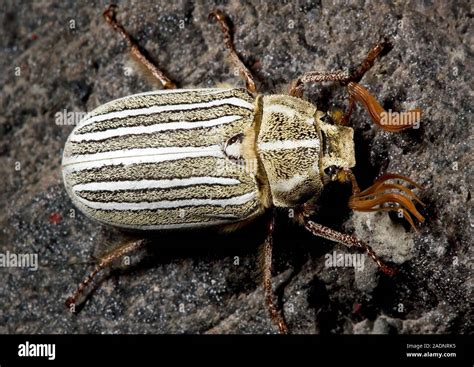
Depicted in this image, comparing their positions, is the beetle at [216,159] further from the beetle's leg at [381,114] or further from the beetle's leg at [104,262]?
the beetle's leg at [104,262]

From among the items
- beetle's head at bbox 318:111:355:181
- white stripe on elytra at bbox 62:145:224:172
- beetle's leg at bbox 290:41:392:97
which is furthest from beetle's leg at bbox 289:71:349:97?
white stripe on elytra at bbox 62:145:224:172

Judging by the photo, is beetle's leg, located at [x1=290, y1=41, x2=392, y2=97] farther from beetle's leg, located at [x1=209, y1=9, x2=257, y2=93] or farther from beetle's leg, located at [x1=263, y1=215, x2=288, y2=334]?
beetle's leg, located at [x1=263, y1=215, x2=288, y2=334]

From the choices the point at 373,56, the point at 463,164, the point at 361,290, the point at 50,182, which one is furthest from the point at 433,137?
the point at 50,182

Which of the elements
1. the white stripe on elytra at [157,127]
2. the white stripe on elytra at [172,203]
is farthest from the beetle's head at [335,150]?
the white stripe on elytra at [157,127]

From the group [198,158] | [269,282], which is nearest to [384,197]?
[269,282]

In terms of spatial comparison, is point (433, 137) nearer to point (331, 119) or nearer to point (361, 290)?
point (331, 119)

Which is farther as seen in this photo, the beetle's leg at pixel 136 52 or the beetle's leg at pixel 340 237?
the beetle's leg at pixel 136 52
